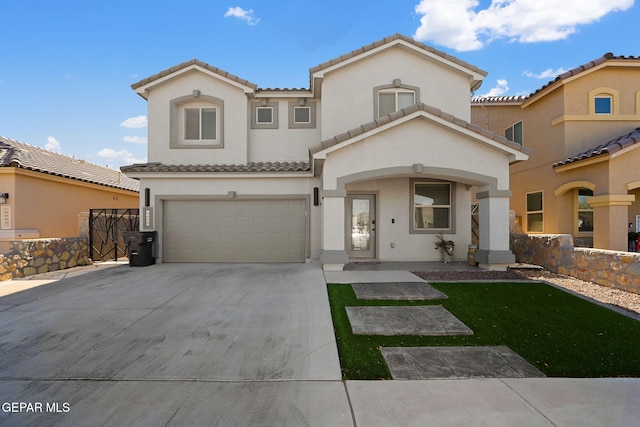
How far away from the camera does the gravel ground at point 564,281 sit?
6.39m

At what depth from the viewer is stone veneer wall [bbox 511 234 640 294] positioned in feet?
22.9

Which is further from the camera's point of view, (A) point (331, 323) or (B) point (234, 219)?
(B) point (234, 219)

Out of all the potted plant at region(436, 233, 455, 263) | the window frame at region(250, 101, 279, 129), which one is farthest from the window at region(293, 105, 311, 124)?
Result: the potted plant at region(436, 233, 455, 263)

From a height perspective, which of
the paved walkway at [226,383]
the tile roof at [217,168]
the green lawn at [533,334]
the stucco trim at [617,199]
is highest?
the tile roof at [217,168]

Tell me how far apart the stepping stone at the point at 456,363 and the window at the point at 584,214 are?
1142 centimetres

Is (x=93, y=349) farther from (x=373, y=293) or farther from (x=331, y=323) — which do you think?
(x=373, y=293)

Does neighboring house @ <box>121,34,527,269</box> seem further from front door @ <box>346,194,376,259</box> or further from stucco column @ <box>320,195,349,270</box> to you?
stucco column @ <box>320,195,349,270</box>

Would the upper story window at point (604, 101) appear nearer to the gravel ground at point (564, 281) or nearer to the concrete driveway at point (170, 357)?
the gravel ground at point (564, 281)

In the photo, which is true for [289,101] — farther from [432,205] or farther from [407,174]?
[432,205]

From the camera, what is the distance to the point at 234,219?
11312mm

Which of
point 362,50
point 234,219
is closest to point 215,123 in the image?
point 234,219

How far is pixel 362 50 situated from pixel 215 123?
246 inches

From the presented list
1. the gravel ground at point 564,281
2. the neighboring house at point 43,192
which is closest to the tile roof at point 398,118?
the gravel ground at point 564,281

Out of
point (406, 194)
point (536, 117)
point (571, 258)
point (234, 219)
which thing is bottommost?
point (571, 258)
